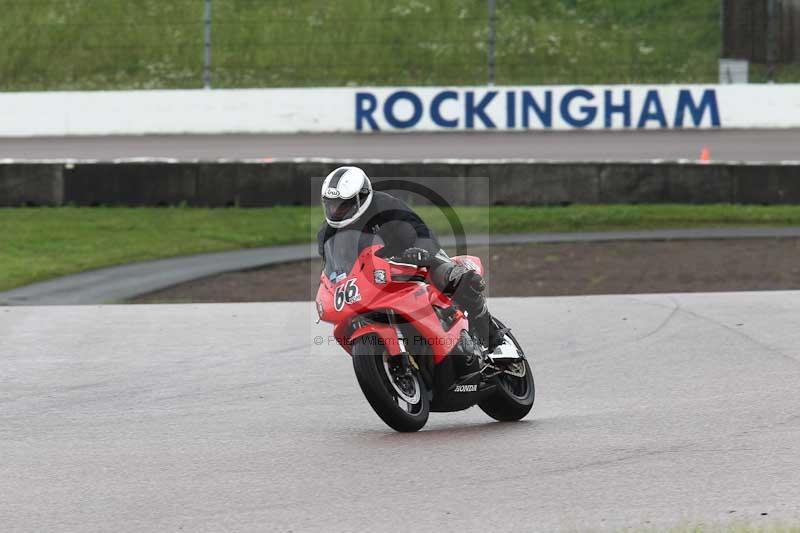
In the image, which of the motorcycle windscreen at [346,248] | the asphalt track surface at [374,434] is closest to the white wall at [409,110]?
the asphalt track surface at [374,434]

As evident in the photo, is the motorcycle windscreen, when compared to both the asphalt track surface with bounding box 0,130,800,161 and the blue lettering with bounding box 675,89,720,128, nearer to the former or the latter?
the asphalt track surface with bounding box 0,130,800,161

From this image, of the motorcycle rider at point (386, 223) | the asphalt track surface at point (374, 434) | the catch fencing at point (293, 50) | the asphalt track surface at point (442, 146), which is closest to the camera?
the asphalt track surface at point (374, 434)

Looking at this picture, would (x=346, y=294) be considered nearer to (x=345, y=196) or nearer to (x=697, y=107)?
(x=345, y=196)

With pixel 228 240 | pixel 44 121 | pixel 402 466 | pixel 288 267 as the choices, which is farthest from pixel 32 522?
pixel 44 121

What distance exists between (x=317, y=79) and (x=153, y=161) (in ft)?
26.9

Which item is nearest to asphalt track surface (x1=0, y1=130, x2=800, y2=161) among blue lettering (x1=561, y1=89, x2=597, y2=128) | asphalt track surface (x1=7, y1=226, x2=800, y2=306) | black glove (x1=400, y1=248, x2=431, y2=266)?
blue lettering (x1=561, y1=89, x2=597, y2=128)

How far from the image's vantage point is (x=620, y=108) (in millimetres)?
24141

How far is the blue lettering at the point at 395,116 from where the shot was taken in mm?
24203

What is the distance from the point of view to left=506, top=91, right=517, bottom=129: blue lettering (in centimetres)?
2406

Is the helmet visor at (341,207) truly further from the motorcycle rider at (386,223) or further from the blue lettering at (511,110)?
the blue lettering at (511,110)

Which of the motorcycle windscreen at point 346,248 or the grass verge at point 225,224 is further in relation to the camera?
the grass verge at point 225,224

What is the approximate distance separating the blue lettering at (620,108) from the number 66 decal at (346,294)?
60.0 feet

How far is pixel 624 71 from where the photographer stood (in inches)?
997

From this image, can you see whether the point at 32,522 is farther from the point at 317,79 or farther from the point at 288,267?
the point at 317,79
